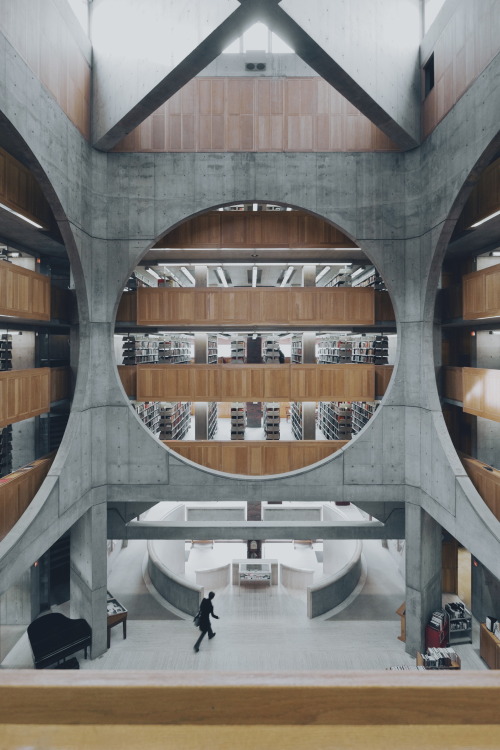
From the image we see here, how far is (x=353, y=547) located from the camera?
12.9 meters

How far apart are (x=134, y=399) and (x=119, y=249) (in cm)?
355

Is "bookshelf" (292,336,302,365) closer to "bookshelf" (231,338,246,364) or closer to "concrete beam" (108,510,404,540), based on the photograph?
"bookshelf" (231,338,246,364)

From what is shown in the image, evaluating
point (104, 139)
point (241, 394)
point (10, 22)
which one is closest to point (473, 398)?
point (241, 394)

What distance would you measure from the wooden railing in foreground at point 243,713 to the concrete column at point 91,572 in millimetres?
9722

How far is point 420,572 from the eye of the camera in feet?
31.6

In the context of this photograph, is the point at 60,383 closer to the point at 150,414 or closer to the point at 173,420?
the point at 150,414

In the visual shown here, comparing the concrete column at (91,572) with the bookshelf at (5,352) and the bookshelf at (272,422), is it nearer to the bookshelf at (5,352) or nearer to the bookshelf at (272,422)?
the bookshelf at (5,352)

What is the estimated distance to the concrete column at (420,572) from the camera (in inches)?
379

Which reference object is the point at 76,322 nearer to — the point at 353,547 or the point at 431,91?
the point at 431,91

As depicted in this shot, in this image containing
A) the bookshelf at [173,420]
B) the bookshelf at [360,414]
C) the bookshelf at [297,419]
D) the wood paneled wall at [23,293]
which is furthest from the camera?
the bookshelf at [297,419]

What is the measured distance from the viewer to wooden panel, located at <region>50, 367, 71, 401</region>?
965 centimetres

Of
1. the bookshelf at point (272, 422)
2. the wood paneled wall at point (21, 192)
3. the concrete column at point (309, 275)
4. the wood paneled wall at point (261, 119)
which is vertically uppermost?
the wood paneled wall at point (261, 119)

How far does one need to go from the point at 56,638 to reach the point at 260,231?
9.83 meters

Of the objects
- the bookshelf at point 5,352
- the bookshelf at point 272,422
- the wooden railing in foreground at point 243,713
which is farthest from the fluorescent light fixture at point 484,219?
the bookshelf at point 5,352
